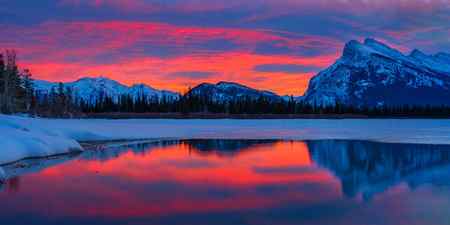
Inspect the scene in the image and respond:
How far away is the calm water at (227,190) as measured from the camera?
11.7 meters

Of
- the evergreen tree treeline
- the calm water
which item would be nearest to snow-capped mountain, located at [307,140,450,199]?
the calm water

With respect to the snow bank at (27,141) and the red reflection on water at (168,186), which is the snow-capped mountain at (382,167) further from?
the snow bank at (27,141)

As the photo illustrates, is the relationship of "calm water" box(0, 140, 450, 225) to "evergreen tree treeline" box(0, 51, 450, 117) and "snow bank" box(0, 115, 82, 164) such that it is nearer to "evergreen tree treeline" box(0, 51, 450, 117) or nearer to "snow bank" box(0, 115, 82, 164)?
"snow bank" box(0, 115, 82, 164)

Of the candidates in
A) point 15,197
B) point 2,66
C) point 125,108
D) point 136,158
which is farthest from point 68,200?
point 125,108

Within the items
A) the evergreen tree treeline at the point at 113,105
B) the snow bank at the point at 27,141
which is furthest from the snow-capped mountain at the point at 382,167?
the evergreen tree treeline at the point at 113,105

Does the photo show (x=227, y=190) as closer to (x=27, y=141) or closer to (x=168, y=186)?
(x=168, y=186)

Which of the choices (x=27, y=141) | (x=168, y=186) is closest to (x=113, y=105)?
(x=27, y=141)

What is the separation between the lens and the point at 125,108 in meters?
140

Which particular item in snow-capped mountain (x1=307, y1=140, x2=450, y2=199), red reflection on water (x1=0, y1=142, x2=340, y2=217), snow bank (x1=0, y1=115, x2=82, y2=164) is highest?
snow bank (x1=0, y1=115, x2=82, y2=164)

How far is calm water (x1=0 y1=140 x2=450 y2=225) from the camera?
461 inches

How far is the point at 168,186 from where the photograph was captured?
53.2ft

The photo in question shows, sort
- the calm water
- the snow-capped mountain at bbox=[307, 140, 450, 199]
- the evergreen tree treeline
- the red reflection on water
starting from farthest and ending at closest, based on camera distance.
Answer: the evergreen tree treeline → the snow-capped mountain at bbox=[307, 140, 450, 199] → the red reflection on water → the calm water

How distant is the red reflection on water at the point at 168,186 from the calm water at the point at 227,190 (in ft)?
0.09

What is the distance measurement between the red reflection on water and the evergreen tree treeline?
55.3 meters
